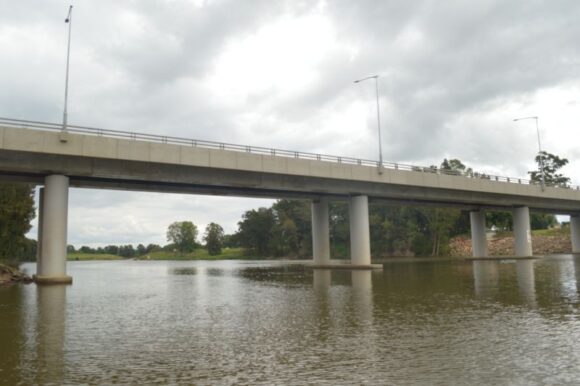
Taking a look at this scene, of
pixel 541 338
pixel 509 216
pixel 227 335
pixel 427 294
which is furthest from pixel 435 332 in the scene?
pixel 509 216

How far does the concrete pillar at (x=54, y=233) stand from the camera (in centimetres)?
3788

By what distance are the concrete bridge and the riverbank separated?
4291 cm

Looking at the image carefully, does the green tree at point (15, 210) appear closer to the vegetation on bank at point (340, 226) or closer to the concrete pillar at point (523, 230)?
the vegetation on bank at point (340, 226)

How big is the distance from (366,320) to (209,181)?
31799mm

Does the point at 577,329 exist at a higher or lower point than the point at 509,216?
lower

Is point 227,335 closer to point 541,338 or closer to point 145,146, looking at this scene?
point 541,338

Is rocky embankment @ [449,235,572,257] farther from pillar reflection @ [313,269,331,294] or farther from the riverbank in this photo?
pillar reflection @ [313,269,331,294]

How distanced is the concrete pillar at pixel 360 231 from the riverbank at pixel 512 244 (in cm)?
6365

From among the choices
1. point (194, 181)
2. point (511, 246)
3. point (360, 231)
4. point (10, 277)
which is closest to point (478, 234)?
point (511, 246)

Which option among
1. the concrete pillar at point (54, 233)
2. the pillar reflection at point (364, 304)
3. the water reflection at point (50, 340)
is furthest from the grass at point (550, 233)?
the water reflection at point (50, 340)

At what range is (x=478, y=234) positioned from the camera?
84438mm

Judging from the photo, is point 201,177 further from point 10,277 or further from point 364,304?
point 364,304

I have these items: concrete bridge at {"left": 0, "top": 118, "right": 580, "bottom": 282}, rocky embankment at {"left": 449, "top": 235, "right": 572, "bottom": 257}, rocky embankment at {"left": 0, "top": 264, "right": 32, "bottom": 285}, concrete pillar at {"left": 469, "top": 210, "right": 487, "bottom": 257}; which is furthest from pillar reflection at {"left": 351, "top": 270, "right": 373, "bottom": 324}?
rocky embankment at {"left": 449, "top": 235, "right": 572, "bottom": 257}

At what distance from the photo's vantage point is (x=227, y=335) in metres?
14.6
